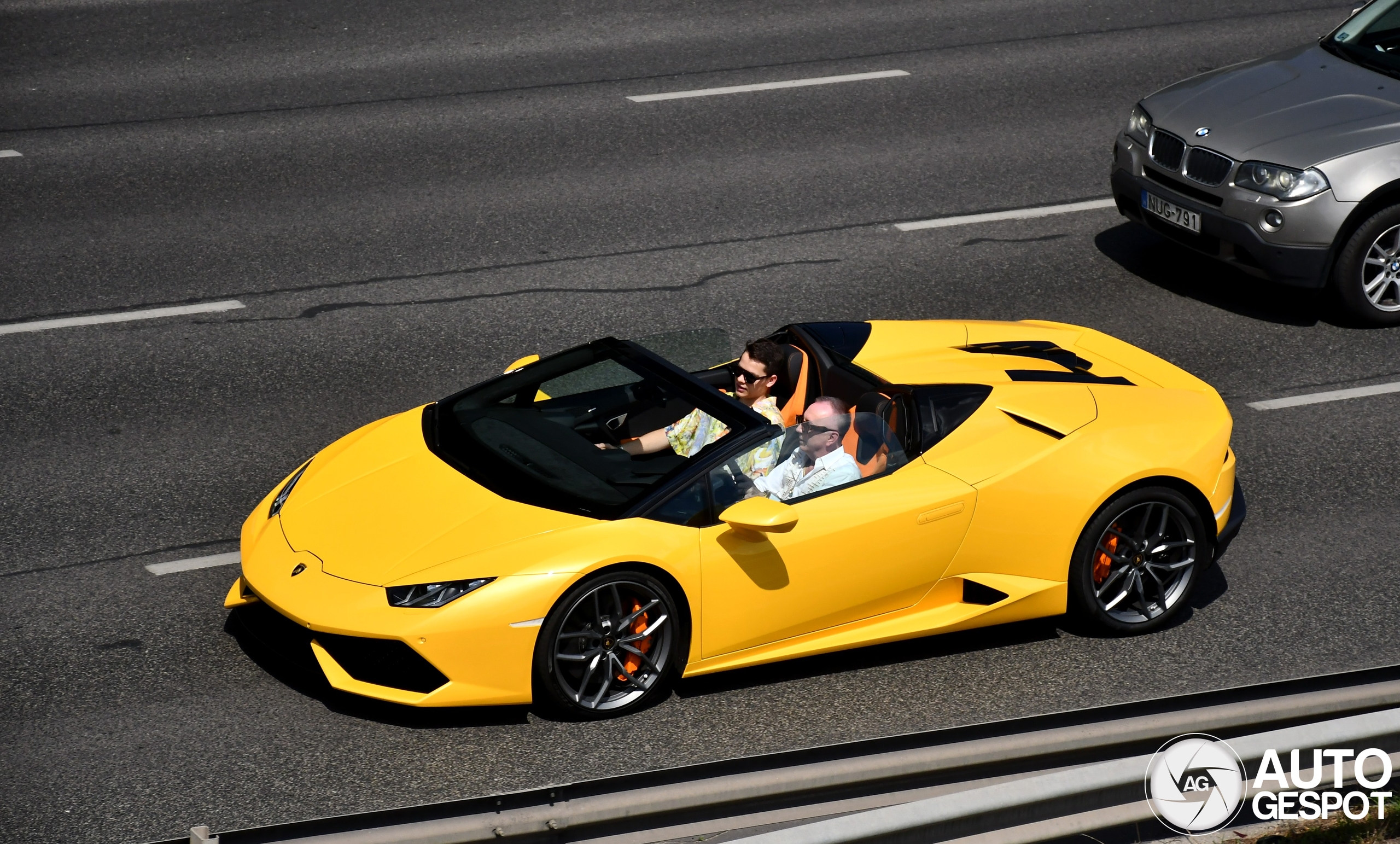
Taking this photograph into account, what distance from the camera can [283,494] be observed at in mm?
6102

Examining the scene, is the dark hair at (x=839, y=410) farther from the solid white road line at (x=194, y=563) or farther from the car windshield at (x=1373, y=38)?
the car windshield at (x=1373, y=38)

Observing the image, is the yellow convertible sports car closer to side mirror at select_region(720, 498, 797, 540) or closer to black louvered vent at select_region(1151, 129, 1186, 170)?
side mirror at select_region(720, 498, 797, 540)

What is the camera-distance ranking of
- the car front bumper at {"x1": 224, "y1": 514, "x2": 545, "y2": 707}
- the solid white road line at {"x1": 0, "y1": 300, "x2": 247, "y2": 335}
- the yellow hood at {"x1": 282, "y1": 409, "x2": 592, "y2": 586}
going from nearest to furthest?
the car front bumper at {"x1": 224, "y1": 514, "x2": 545, "y2": 707}
the yellow hood at {"x1": 282, "y1": 409, "x2": 592, "y2": 586}
the solid white road line at {"x1": 0, "y1": 300, "x2": 247, "y2": 335}

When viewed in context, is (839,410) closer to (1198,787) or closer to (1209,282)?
(1198,787)

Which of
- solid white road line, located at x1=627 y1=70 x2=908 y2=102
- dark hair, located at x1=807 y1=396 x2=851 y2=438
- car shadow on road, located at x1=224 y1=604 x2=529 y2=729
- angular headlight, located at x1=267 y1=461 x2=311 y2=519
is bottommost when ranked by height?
car shadow on road, located at x1=224 y1=604 x2=529 y2=729

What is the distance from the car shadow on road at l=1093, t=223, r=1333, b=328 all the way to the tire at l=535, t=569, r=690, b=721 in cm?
564

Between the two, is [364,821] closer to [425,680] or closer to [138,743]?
[425,680]

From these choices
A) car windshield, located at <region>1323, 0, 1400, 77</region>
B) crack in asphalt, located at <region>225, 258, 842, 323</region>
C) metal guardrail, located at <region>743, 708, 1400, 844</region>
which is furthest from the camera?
car windshield, located at <region>1323, 0, 1400, 77</region>

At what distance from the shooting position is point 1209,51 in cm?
1366

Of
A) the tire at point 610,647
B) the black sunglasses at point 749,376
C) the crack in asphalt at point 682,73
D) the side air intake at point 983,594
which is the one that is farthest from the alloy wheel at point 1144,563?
the crack in asphalt at point 682,73

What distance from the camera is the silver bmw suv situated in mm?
8836

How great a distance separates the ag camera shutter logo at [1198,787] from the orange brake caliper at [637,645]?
6.42 feet

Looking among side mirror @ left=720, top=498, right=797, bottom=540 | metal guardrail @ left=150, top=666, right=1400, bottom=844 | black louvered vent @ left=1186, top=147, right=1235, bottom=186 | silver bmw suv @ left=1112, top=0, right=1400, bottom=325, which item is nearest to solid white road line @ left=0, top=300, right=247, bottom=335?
side mirror @ left=720, top=498, right=797, bottom=540

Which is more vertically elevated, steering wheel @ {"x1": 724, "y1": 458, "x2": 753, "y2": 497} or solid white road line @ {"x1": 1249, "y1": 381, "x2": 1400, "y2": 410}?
steering wheel @ {"x1": 724, "y1": 458, "x2": 753, "y2": 497}
